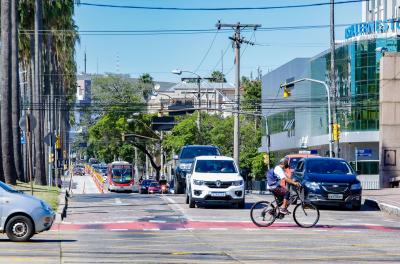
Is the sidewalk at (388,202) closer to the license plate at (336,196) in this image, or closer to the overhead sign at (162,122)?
the license plate at (336,196)

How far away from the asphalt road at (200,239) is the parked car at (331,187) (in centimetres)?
45

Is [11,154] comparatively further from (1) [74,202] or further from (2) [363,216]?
(2) [363,216]

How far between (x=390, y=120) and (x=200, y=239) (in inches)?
1133

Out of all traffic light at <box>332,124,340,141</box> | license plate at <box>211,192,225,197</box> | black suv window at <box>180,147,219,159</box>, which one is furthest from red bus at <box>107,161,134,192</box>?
license plate at <box>211,192,225,197</box>

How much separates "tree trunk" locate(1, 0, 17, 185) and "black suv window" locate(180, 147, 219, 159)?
7624 millimetres

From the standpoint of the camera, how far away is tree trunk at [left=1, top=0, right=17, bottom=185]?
1502 inches

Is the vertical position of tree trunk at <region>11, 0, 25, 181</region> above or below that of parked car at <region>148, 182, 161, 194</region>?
above

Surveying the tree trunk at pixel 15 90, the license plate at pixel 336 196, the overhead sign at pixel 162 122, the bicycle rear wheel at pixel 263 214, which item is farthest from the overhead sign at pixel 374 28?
the bicycle rear wheel at pixel 263 214

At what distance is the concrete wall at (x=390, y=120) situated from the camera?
47.3 meters

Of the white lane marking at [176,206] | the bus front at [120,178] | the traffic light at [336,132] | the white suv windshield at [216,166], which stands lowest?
the bus front at [120,178]

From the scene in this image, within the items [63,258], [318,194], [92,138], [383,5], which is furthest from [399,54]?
[92,138]

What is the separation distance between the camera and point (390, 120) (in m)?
47.5

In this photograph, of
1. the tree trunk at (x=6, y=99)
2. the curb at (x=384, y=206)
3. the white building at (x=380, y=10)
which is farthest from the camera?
the white building at (x=380, y=10)

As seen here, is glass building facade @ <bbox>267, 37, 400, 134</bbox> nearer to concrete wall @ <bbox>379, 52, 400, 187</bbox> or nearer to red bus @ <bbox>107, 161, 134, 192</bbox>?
red bus @ <bbox>107, 161, 134, 192</bbox>
